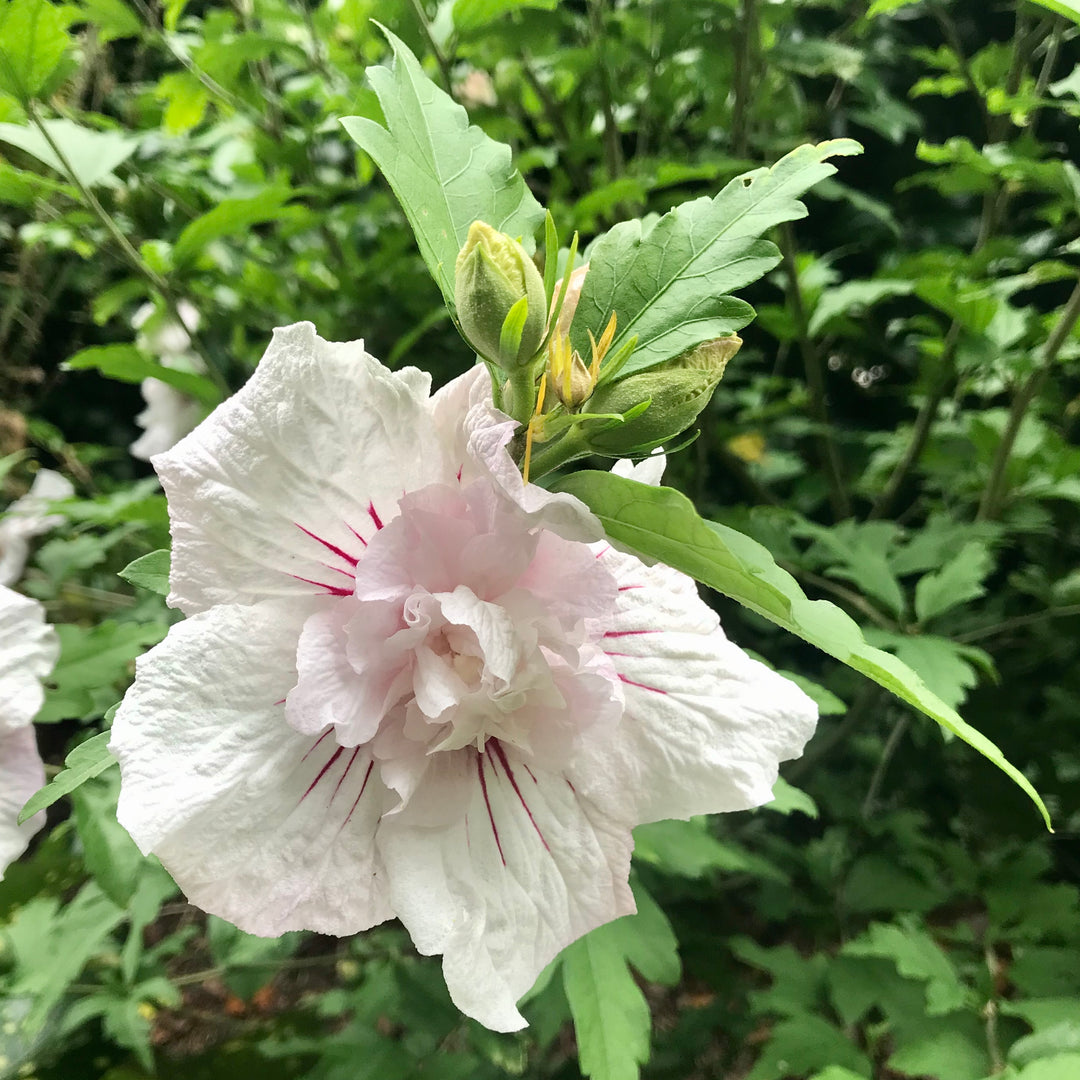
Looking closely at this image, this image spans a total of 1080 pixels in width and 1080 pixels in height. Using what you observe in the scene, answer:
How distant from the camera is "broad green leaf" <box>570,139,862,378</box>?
1.22ft

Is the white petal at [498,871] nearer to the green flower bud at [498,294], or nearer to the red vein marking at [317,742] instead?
the red vein marking at [317,742]

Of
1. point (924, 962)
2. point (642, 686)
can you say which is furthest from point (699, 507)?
point (642, 686)

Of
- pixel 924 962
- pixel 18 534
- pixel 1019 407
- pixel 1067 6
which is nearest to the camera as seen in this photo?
pixel 1067 6

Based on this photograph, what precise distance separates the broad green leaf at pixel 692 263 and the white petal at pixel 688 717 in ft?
0.38

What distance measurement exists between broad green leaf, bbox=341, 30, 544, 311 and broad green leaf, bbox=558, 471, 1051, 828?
0.14 meters

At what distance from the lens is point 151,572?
A: 1.42 feet

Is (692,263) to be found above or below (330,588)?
above

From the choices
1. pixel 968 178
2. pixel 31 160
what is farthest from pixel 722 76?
pixel 31 160

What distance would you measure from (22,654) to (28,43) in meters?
0.45

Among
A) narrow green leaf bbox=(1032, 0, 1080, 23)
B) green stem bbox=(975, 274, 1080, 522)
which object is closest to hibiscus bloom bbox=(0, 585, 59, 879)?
narrow green leaf bbox=(1032, 0, 1080, 23)

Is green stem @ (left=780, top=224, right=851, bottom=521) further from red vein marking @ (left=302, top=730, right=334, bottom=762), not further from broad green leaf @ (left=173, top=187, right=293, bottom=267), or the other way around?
red vein marking @ (left=302, top=730, right=334, bottom=762)

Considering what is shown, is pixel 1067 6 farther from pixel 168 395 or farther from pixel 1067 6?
pixel 168 395

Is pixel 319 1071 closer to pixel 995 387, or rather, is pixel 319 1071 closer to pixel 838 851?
pixel 838 851

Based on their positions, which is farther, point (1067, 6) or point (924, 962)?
point (924, 962)
